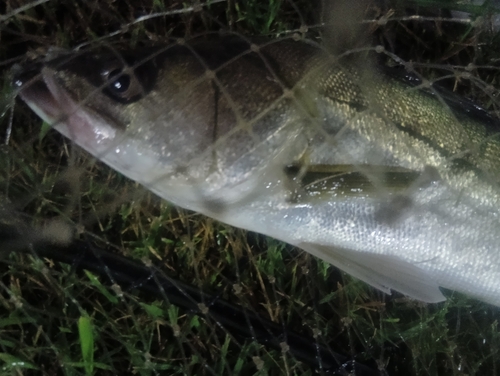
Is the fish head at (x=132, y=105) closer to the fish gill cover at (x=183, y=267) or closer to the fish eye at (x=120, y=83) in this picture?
the fish eye at (x=120, y=83)

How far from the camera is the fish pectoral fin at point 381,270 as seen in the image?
4.62 feet

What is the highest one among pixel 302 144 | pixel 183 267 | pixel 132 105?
pixel 132 105

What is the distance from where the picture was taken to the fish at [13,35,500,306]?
4.10 ft

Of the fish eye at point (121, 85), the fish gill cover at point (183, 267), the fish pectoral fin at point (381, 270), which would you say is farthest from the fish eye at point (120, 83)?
the fish pectoral fin at point (381, 270)

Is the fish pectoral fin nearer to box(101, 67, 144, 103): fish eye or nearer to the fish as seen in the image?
the fish

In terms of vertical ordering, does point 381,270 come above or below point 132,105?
below

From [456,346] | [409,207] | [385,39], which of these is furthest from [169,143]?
[456,346]

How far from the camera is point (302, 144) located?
1303 millimetres

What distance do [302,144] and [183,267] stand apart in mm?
684

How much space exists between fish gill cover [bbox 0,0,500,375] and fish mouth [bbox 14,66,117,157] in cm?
27

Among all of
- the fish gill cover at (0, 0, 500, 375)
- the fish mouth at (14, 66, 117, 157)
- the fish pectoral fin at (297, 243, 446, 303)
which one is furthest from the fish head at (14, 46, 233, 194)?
the fish pectoral fin at (297, 243, 446, 303)

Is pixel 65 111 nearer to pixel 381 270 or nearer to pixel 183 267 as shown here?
pixel 183 267

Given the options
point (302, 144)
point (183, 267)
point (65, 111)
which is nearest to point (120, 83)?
point (65, 111)

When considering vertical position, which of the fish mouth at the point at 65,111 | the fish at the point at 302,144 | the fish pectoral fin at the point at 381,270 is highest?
the fish mouth at the point at 65,111
